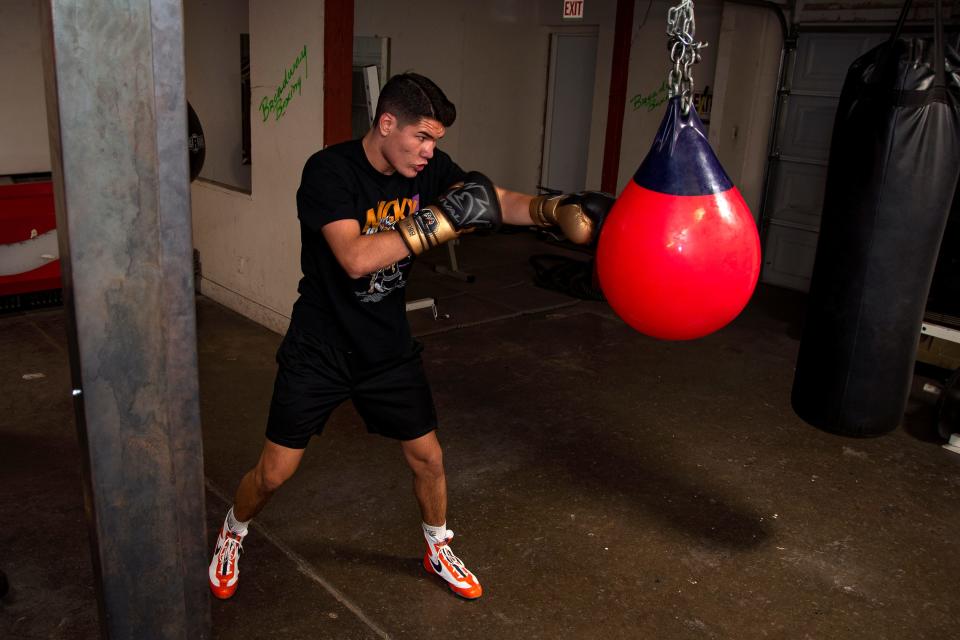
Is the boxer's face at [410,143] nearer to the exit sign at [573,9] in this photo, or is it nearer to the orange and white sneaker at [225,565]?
the orange and white sneaker at [225,565]

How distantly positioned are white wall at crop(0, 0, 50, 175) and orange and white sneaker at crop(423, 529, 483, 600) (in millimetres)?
4394

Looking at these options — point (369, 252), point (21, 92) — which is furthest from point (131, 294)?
point (21, 92)

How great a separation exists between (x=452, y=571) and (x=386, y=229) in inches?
47.8

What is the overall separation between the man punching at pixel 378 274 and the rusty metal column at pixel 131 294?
0.82 m

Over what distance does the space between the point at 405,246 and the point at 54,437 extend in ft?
8.37

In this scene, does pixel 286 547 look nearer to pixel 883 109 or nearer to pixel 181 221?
pixel 181 221

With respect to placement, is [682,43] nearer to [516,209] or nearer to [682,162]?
[682,162]

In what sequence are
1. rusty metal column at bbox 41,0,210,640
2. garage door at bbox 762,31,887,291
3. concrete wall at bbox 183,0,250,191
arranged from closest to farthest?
rusty metal column at bbox 41,0,210,640 → concrete wall at bbox 183,0,250,191 → garage door at bbox 762,31,887,291

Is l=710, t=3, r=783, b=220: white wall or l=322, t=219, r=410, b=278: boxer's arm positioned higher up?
l=710, t=3, r=783, b=220: white wall

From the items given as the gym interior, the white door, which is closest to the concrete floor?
the gym interior

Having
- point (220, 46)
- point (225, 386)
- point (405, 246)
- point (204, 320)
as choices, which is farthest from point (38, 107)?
point (405, 246)

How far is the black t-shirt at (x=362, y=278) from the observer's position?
2480 mm

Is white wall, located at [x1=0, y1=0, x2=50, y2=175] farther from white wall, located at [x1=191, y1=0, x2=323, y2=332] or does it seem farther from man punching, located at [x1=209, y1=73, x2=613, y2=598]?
man punching, located at [x1=209, y1=73, x2=613, y2=598]

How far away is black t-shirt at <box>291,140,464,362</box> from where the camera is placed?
8.14 feet
